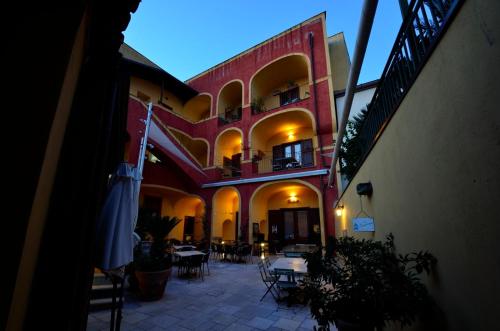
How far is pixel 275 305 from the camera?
4.54 metres

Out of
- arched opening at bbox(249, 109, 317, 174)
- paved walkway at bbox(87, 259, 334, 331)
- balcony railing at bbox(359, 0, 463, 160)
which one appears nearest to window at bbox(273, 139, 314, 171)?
arched opening at bbox(249, 109, 317, 174)

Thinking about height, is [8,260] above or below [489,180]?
below

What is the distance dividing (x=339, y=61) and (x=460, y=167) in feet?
50.3

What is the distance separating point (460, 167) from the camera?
59.3 inches

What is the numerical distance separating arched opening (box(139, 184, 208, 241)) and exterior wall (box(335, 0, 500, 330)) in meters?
12.1

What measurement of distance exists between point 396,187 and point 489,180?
1.55 metres

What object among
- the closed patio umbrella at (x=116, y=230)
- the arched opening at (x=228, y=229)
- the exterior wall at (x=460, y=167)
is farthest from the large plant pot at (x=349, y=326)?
the arched opening at (x=228, y=229)

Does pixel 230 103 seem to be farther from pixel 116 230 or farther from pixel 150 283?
pixel 116 230

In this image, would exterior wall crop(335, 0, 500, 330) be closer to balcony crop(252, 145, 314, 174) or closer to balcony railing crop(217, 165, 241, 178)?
balcony crop(252, 145, 314, 174)

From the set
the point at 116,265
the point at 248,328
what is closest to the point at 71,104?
the point at 116,265

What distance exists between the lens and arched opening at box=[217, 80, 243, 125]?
15930 mm

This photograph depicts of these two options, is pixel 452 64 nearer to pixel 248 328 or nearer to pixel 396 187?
pixel 396 187

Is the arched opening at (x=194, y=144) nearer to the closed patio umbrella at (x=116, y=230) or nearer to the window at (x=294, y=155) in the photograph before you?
the window at (x=294, y=155)

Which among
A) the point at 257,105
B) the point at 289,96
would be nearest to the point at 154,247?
the point at 257,105
